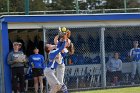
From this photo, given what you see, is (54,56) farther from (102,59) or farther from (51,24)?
(102,59)

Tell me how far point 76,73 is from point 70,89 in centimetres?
66

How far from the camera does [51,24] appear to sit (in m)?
15.4

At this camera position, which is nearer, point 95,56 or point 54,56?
point 54,56

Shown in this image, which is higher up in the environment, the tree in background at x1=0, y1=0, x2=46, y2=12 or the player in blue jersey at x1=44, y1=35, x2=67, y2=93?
the tree in background at x1=0, y1=0, x2=46, y2=12

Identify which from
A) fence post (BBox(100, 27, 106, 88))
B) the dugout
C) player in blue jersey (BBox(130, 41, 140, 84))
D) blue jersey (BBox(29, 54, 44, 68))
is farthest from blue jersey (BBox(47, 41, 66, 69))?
player in blue jersey (BBox(130, 41, 140, 84))

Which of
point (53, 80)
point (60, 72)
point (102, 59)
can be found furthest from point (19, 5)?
point (53, 80)

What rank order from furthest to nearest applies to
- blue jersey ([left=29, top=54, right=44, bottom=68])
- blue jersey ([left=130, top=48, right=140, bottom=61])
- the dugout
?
1. blue jersey ([left=130, top=48, right=140, bottom=61])
2. blue jersey ([left=29, top=54, right=44, bottom=68])
3. the dugout

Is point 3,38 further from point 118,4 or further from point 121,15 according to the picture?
point 118,4

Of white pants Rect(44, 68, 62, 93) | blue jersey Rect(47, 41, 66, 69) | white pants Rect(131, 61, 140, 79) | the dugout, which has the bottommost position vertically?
white pants Rect(131, 61, 140, 79)

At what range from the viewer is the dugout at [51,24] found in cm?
1475

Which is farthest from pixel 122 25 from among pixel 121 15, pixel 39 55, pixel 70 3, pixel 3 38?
pixel 70 3

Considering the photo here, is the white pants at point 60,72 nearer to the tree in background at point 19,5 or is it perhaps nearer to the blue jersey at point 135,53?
the blue jersey at point 135,53

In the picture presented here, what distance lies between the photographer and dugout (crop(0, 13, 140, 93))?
1475 cm

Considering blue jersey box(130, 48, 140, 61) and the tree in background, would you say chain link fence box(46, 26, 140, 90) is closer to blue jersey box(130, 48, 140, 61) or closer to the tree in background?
blue jersey box(130, 48, 140, 61)
